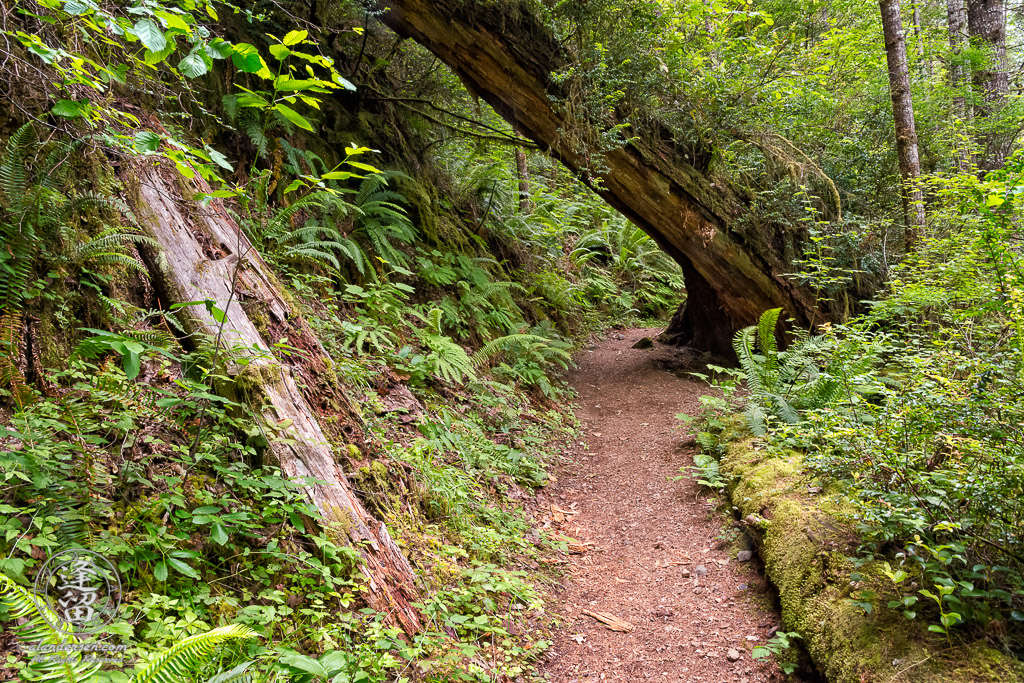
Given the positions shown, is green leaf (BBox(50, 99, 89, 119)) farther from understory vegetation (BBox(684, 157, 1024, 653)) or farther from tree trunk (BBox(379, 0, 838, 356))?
tree trunk (BBox(379, 0, 838, 356))

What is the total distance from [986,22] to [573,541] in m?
10.4

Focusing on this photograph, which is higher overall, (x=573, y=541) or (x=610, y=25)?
(x=610, y=25)

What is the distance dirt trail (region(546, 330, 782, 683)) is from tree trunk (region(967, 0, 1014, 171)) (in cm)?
639

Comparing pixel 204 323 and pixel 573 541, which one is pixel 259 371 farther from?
pixel 573 541

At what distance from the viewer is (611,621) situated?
149 inches

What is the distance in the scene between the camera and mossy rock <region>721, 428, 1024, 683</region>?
8.30 ft

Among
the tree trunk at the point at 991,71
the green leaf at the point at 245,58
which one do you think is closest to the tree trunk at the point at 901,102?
the tree trunk at the point at 991,71

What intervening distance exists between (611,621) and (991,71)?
10.3 m

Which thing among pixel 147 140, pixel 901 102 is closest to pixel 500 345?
pixel 147 140

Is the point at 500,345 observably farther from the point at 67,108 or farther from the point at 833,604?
the point at 67,108

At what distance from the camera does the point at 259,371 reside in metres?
3.15

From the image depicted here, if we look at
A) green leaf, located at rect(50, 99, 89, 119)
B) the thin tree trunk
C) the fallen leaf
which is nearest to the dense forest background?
green leaf, located at rect(50, 99, 89, 119)

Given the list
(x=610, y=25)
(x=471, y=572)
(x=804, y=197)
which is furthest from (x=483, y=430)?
(x=804, y=197)

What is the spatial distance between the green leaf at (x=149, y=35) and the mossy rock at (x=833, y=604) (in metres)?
4.02
